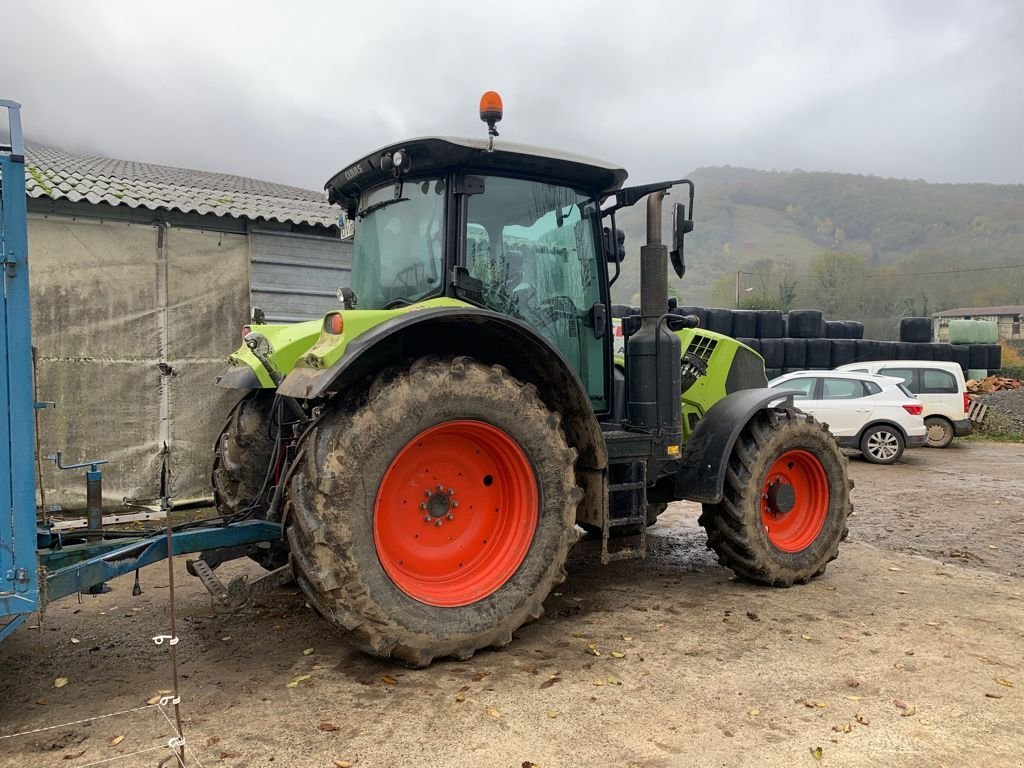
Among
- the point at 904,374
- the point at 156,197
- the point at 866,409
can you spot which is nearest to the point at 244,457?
the point at 156,197

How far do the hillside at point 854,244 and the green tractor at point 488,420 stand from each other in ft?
142

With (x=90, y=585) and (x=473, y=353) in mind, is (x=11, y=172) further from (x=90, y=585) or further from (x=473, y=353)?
(x=473, y=353)

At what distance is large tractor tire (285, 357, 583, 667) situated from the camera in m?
3.11

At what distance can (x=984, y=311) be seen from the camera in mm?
62719

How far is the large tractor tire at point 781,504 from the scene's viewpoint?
4.55 m

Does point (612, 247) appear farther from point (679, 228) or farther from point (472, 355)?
point (472, 355)

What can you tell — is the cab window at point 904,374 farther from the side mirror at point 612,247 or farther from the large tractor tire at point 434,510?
the large tractor tire at point 434,510

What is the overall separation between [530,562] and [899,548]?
3.92 meters

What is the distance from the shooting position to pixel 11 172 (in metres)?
2.63

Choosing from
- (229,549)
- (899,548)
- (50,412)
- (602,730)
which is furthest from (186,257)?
(899,548)

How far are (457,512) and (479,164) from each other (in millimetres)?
1839

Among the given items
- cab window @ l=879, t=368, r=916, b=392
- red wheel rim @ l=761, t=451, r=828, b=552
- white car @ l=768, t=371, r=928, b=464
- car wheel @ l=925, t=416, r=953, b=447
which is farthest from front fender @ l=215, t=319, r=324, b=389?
car wheel @ l=925, t=416, r=953, b=447

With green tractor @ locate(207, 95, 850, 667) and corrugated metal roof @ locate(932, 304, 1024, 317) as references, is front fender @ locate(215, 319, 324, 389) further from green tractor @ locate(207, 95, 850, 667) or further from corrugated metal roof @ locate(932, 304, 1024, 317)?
corrugated metal roof @ locate(932, 304, 1024, 317)

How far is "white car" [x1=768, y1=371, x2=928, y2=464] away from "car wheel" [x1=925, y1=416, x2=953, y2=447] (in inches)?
69.8
